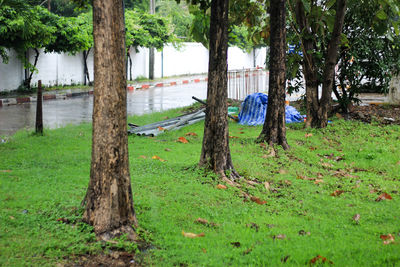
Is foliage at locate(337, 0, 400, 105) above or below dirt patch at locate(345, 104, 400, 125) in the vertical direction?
above

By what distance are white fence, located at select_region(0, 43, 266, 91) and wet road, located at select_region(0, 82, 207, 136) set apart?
2.81 metres

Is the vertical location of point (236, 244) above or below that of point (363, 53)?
below

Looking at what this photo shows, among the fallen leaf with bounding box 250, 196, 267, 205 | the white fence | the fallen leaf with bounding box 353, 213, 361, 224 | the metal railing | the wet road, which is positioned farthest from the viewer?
the white fence

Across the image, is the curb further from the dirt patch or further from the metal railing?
the dirt patch

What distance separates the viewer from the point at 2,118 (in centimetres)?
1434

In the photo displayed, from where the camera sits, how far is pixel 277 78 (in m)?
9.49

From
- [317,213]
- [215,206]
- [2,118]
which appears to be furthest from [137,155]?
[2,118]

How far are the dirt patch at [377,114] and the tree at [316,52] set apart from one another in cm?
178

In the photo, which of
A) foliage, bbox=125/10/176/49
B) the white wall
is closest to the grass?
the white wall

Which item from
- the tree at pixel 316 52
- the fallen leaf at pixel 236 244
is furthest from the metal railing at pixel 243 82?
the fallen leaf at pixel 236 244

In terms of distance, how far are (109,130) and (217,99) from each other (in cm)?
257

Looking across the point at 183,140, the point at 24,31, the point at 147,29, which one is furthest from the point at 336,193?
→ the point at 147,29

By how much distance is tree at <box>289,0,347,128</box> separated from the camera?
11609mm

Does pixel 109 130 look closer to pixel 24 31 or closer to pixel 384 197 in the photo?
pixel 384 197
